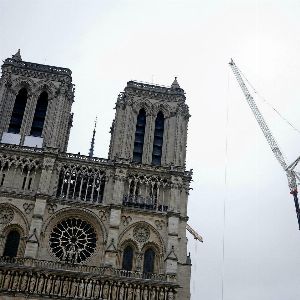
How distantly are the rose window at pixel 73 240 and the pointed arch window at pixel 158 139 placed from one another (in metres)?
10.0

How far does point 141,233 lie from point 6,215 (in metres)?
12.5

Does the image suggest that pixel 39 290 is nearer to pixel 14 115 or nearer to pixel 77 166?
pixel 77 166

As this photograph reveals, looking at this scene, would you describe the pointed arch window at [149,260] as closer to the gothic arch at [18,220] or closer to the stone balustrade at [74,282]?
the stone balustrade at [74,282]

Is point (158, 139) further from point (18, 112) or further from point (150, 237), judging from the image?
point (18, 112)

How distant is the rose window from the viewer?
44406 mm

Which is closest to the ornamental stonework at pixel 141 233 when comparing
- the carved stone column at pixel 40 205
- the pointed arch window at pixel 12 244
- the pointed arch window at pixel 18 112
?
the carved stone column at pixel 40 205

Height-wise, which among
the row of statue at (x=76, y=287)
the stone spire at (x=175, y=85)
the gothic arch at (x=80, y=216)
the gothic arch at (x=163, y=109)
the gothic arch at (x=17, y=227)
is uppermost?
the stone spire at (x=175, y=85)

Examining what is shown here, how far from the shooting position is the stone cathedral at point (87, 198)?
4225 cm

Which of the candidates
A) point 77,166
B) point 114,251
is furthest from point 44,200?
point 114,251

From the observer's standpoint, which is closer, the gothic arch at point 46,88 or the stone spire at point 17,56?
the gothic arch at point 46,88

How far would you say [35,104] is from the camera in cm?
5097

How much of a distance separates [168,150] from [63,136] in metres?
10.8

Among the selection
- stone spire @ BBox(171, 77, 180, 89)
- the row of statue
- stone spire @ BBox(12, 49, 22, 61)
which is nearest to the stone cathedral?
the row of statue

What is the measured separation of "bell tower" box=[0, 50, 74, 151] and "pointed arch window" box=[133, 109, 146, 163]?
733 cm
